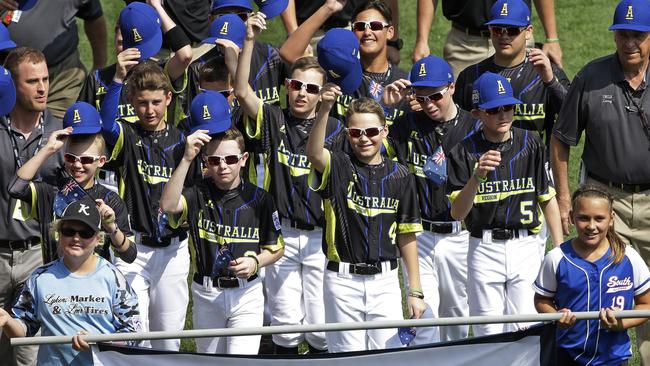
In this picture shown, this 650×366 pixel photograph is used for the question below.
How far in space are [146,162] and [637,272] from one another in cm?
326

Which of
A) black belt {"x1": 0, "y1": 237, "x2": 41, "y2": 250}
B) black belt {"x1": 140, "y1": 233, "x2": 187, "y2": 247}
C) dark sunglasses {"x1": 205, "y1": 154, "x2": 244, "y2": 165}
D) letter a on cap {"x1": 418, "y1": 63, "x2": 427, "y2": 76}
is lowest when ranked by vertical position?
black belt {"x1": 140, "y1": 233, "x2": 187, "y2": 247}

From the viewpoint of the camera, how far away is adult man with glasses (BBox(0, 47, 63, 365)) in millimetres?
8758

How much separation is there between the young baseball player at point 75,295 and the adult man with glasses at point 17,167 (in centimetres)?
123

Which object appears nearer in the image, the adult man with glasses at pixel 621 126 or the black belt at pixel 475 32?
the adult man with glasses at pixel 621 126

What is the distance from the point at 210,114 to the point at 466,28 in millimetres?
3037

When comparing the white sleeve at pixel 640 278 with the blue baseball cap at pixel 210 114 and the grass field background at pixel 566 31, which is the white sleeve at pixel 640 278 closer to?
the blue baseball cap at pixel 210 114

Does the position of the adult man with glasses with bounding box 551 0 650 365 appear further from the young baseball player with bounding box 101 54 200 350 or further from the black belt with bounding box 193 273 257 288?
the young baseball player with bounding box 101 54 200 350

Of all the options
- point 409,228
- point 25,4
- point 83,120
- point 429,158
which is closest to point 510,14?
point 429,158

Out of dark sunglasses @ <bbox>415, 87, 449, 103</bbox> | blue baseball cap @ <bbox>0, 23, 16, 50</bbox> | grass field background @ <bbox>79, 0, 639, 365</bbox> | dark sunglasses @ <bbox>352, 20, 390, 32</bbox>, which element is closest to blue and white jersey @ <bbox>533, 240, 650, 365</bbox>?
dark sunglasses @ <bbox>415, 87, 449, 103</bbox>

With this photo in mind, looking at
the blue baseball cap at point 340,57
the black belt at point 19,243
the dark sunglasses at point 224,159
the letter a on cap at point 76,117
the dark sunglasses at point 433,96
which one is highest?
the blue baseball cap at point 340,57

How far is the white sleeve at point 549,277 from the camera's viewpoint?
7539 millimetres

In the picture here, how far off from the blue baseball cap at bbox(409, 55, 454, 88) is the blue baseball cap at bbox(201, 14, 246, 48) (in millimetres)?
1277

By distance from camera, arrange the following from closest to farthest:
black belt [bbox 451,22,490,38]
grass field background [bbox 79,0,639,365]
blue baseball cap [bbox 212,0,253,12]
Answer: blue baseball cap [bbox 212,0,253,12] → black belt [bbox 451,22,490,38] → grass field background [bbox 79,0,639,365]

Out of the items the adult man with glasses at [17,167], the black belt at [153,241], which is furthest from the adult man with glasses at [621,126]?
the adult man with glasses at [17,167]
